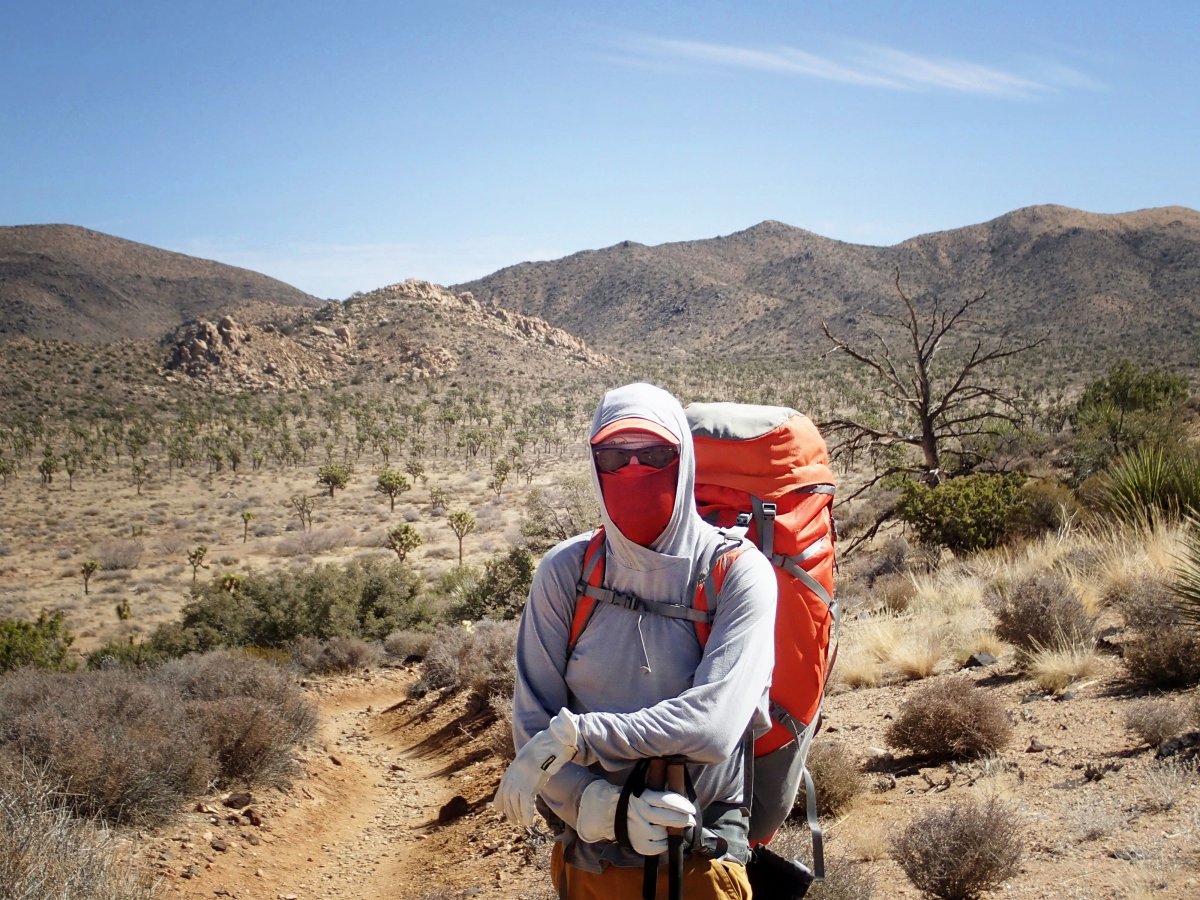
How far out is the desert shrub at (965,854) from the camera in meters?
3.81

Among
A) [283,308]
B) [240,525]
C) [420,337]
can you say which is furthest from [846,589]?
[283,308]

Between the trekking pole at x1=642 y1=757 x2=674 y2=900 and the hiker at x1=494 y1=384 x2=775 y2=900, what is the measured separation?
0.4 inches

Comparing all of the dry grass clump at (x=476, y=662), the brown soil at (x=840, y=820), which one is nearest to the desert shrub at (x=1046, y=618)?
the brown soil at (x=840, y=820)

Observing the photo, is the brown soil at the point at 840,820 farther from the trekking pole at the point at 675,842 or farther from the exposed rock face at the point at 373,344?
the exposed rock face at the point at 373,344

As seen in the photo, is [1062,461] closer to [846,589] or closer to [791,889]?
[846,589]

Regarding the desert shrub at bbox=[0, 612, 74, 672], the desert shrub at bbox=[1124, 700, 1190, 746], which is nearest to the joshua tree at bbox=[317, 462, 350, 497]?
the desert shrub at bbox=[0, 612, 74, 672]

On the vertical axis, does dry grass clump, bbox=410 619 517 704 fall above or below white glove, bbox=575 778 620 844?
below

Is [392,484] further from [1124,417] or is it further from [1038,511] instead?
[1038,511]

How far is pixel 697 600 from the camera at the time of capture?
7.86ft

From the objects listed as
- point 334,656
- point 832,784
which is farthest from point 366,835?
point 334,656

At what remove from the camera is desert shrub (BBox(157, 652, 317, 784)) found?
7344 mm

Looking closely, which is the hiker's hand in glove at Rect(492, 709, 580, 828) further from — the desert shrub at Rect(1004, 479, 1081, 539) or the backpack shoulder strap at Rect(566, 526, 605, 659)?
the desert shrub at Rect(1004, 479, 1081, 539)

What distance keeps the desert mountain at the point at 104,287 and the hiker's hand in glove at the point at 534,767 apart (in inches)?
3679

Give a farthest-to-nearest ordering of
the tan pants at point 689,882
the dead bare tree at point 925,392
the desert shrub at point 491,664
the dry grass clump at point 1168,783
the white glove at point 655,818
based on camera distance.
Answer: the dead bare tree at point 925,392, the desert shrub at point 491,664, the dry grass clump at point 1168,783, the tan pants at point 689,882, the white glove at point 655,818
